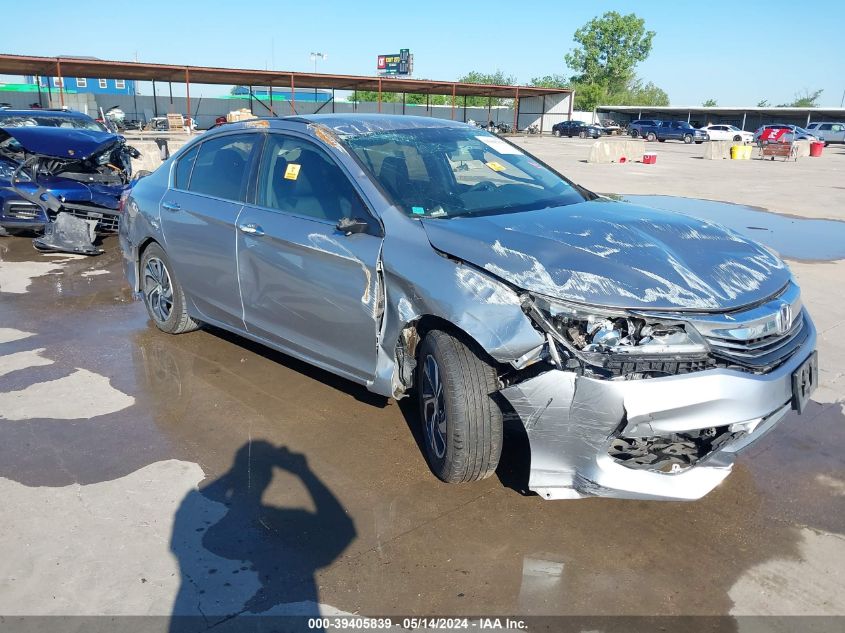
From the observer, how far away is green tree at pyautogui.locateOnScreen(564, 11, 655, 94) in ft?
317

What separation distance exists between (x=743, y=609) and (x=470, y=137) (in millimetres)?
3158

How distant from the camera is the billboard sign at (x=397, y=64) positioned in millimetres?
91312

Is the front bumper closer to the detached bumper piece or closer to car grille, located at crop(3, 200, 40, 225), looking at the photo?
the detached bumper piece

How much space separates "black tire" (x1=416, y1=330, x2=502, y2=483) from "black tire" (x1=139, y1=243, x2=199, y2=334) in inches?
107

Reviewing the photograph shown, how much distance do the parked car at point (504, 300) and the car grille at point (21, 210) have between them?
561 cm

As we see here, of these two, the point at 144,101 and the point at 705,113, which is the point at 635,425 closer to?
the point at 144,101

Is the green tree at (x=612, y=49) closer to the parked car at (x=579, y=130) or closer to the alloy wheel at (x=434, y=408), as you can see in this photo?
the parked car at (x=579, y=130)

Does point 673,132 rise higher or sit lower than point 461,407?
higher

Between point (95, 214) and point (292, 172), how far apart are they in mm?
5947

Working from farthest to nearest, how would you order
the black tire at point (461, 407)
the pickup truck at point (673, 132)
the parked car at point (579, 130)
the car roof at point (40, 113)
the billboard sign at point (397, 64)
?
1. the billboard sign at point (397, 64)
2. the parked car at point (579, 130)
3. the pickup truck at point (673, 132)
4. the car roof at point (40, 113)
5. the black tire at point (461, 407)

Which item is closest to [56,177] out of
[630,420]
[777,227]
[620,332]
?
[620,332]

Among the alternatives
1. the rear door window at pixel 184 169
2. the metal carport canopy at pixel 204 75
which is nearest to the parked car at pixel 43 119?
the rear door window at pixel 184 169

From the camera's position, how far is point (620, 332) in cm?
289

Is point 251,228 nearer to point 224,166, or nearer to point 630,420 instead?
point 224,166
